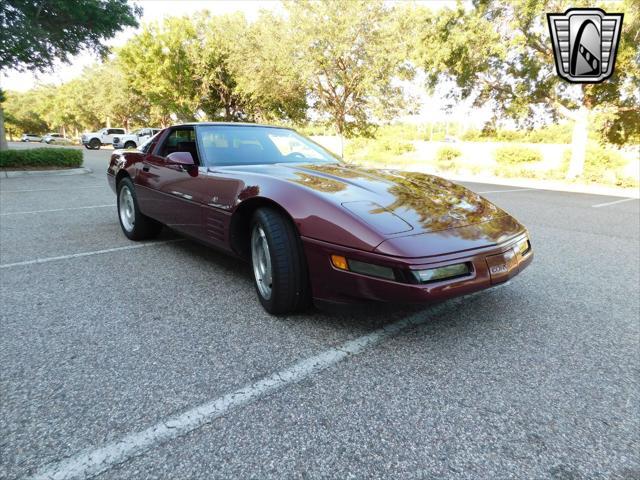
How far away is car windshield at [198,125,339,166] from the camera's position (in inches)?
125

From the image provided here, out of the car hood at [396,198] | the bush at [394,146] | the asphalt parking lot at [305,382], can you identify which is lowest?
the bush at [394,146]

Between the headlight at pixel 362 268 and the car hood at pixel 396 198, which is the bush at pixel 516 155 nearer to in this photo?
the car hood at pixel 396 198

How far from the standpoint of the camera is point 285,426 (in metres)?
1.57

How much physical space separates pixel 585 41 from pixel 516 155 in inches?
496

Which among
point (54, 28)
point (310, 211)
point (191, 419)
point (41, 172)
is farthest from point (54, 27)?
point (191, 419)

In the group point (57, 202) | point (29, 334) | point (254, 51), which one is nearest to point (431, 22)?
point (254, 51)

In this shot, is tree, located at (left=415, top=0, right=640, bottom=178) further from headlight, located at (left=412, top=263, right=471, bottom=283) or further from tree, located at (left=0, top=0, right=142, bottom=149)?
headlight, located at (left=412, top=263, right=471, bottom=283)

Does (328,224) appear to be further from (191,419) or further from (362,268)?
(191,419)

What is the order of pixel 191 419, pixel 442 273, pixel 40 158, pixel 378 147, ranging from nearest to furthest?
1. pixel 191 419
2. pixel 442 273
3. pixel 40 158
4. pixel 378 147

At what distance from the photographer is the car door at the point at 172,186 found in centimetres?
310

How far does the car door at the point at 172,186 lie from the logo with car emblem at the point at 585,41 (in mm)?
11122

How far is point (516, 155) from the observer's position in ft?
76.2

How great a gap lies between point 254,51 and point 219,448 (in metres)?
22.7

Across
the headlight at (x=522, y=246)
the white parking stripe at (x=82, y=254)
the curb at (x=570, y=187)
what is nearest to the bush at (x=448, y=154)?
the curb at (x=570, y=187)
